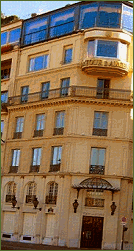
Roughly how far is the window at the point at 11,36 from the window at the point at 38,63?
3338 millimetres

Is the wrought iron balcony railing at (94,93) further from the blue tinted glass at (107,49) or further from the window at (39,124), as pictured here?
the blue tinted glass at (107,49)

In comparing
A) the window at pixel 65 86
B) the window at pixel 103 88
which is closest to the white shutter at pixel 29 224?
the window at pixel 65 86

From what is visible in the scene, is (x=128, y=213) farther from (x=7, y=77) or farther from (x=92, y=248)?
(x=7, y=77)

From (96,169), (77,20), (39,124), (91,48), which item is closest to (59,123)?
(39,124)

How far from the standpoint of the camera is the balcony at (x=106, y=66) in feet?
157

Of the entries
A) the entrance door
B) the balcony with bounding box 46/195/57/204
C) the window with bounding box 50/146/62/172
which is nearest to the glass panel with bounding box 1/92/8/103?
the window with bounding box 50/146/62/172

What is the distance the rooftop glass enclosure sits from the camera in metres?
49.1

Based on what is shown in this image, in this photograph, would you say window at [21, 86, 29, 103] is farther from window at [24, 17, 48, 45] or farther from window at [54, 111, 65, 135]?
window at [54, 111, 65, 135]

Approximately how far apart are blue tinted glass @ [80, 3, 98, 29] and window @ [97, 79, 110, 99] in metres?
4.93

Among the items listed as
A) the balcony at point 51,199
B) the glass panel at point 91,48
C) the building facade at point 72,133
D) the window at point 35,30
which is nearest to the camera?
the building facade at point 72,133

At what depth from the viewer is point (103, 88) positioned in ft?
160

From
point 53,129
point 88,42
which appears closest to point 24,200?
point 53,129

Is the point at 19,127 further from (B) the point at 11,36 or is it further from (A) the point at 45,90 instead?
(B) the point at 11,36

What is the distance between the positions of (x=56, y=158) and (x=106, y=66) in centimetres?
876
